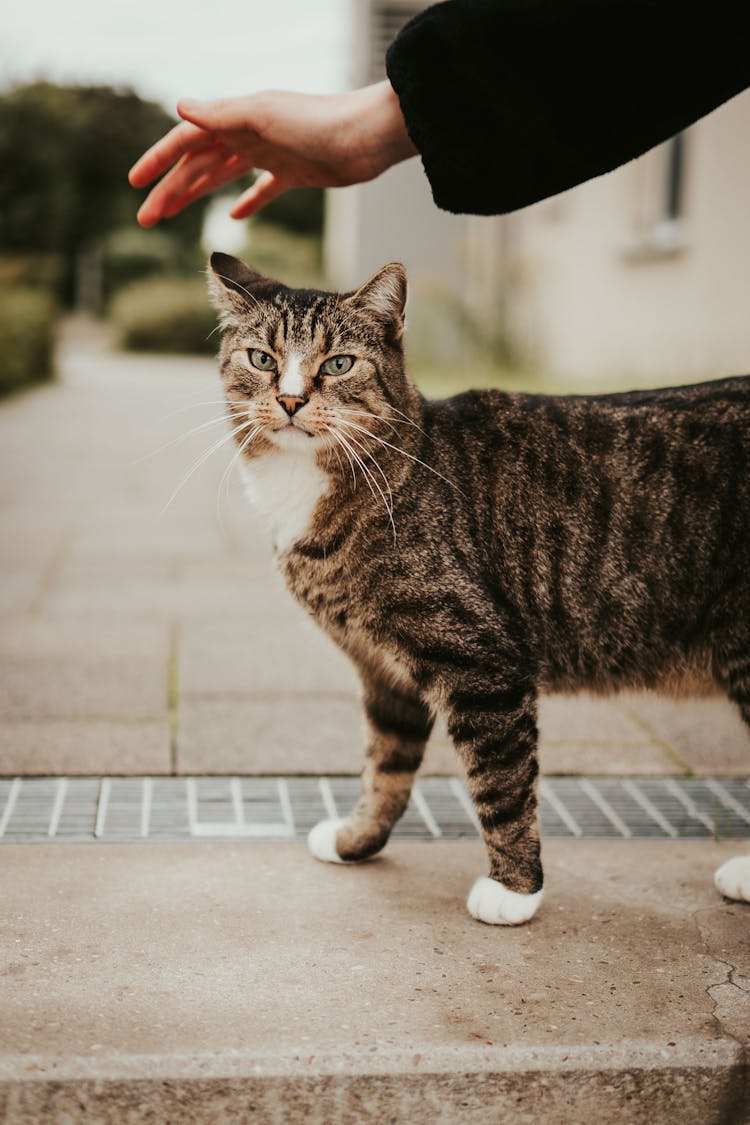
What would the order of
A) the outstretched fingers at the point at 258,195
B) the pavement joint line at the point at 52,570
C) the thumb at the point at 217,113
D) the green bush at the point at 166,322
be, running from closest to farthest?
the thumb at the point at 217,113 → the outstretched fingers at the point at 258,195 → the pavement joint line at the point at 52,570 → the green bush at the point at 166,322

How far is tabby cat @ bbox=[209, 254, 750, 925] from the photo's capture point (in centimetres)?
241

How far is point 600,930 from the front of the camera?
2.37 m

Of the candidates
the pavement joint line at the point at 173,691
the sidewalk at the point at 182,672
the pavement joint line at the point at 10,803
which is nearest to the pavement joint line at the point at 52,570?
the sidewalk at the point at 182,672

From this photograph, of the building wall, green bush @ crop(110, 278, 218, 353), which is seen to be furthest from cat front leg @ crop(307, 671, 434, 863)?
green bush @ crop(110, 278, 218, 353)

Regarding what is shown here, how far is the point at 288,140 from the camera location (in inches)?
91.7

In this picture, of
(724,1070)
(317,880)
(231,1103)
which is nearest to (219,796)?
(317,880)

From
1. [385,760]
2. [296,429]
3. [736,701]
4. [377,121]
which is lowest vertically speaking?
[385,760]

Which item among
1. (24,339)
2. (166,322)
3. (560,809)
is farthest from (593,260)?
(166,322)

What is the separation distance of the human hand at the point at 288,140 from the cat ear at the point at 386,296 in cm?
20

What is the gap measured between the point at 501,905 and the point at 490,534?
74 cm

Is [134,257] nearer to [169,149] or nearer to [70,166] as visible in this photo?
[70,166]

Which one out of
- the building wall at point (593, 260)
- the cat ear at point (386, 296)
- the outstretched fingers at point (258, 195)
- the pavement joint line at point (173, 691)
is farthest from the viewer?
the building wall at point (593, 260)

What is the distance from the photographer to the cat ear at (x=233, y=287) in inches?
104

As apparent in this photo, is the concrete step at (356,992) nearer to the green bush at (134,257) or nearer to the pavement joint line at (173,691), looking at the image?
the pavement joint line at (173,691)
